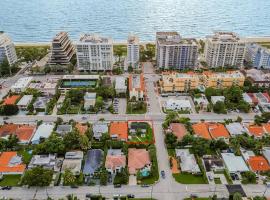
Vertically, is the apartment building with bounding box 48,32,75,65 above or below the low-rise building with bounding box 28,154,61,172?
above

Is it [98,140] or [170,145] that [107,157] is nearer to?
[98,140]

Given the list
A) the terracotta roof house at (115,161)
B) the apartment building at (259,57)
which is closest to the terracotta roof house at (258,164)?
the terracotta roof house at (115,161)

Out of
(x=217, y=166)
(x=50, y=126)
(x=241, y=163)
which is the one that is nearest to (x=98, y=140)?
(x=50, y=126)

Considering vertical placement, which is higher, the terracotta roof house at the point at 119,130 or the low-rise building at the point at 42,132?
the terracotta roof house at the point at 119,130

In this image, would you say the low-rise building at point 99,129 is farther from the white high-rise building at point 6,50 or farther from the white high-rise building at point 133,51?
the white high-rise building at point 6,50

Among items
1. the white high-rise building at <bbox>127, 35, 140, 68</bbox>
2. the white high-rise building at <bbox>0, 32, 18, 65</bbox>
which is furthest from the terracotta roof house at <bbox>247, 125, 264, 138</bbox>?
the white high-rise building at <bbox>0, 32, 18, 65</bbox>

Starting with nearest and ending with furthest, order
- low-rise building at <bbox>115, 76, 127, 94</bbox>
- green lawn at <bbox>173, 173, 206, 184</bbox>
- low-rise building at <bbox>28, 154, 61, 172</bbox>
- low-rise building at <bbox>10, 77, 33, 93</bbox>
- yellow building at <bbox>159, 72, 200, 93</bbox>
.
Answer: green lawn at <bbox>173, 173, 206, 184</bbox> → low-rise building at <bbox>28, 154, 61, 172</bbox> → low-rise building at <bbox>115, 76, 127, 94</bbox> → yellow building at <bbox>159, 72, 200, 93</bbox> → low-rise building at <bbox>10, 77, 33, 93</bbox>

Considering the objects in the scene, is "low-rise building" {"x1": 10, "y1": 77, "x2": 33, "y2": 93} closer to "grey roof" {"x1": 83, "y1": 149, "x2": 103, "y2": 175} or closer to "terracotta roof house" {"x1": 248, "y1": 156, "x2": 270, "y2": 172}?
→ "grey roof" {"x1": 83, "y1": 149, "x2": 103, "y2": 175}
